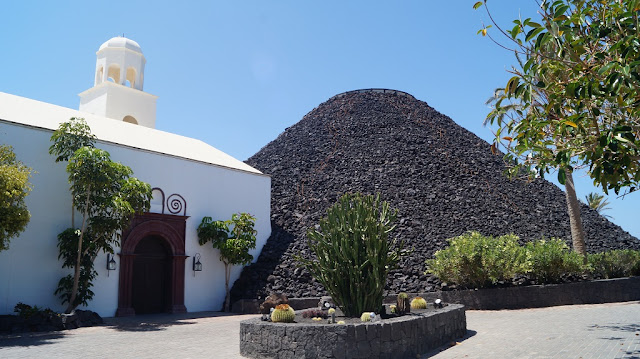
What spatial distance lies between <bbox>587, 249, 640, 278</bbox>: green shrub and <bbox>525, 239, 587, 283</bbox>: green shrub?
3.38ft

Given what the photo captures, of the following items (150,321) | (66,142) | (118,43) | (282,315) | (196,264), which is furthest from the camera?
(118,43)

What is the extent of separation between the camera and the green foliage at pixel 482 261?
13797mm

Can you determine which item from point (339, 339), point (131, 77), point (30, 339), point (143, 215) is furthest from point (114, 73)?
point (339, 339)

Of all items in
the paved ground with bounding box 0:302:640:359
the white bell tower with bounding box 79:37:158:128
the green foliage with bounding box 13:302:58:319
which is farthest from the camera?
the white bell tower with bounding box 79:37:158:128

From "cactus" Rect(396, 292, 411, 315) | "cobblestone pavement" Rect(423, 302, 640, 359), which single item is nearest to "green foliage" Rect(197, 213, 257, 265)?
"cobblestone pavement" Rect(423, 302, 640, 359)

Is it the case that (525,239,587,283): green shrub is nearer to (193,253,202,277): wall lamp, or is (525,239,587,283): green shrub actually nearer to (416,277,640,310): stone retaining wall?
(416,277,640,310): stone retaining wall

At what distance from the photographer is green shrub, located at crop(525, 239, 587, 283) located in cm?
1395

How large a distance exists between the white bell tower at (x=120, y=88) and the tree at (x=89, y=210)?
1074 cm

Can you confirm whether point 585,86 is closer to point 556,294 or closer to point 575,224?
point 556,294

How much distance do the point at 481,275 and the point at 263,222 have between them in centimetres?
931

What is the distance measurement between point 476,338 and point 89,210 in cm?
1013

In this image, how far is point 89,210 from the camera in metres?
13.1

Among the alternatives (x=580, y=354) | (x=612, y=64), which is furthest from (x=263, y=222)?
(x=612, y=64)

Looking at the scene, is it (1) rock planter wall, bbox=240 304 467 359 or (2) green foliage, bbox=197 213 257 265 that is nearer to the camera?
(1) rock planter wall, bbox=240 304 467 359
